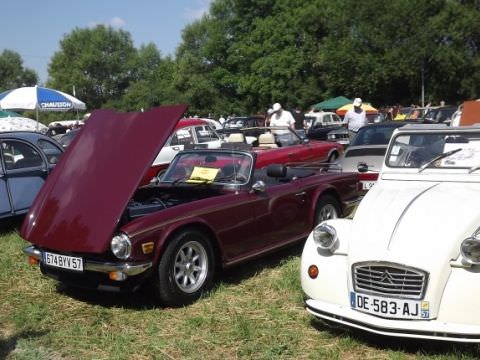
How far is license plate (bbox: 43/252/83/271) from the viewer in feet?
16.3

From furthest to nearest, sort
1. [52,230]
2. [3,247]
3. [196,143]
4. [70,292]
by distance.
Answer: [196,143] → [3,247] → [70,292] → [52,230]

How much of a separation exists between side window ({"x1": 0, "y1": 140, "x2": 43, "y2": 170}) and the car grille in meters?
6.07

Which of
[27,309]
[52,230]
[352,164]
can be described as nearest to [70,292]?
[27,309]

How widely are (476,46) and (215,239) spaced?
44.3 metres

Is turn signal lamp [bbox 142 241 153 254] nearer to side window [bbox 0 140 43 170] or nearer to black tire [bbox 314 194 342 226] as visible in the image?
black tire [bbox 314 194 342 226]

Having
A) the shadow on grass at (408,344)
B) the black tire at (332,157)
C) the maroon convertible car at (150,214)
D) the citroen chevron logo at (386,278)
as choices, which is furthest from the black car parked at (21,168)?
the black tire at (332,157)

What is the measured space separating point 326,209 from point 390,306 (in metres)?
3.23

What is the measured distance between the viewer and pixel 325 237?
14.3 feet

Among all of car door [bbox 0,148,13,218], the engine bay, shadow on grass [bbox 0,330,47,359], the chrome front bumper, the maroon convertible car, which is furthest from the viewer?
car door [bbox 0,148,13,218]

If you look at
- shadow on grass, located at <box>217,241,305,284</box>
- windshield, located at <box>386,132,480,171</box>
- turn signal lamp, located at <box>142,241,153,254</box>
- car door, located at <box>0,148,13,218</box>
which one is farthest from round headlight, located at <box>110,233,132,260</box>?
car door, located at <box>0,148,13,218</box>

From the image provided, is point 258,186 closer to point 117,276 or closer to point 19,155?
point 117,276

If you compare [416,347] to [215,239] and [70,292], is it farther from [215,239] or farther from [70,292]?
[70,292]

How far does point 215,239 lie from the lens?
17.8 feet

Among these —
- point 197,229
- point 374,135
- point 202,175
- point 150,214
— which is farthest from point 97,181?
point 374,135
